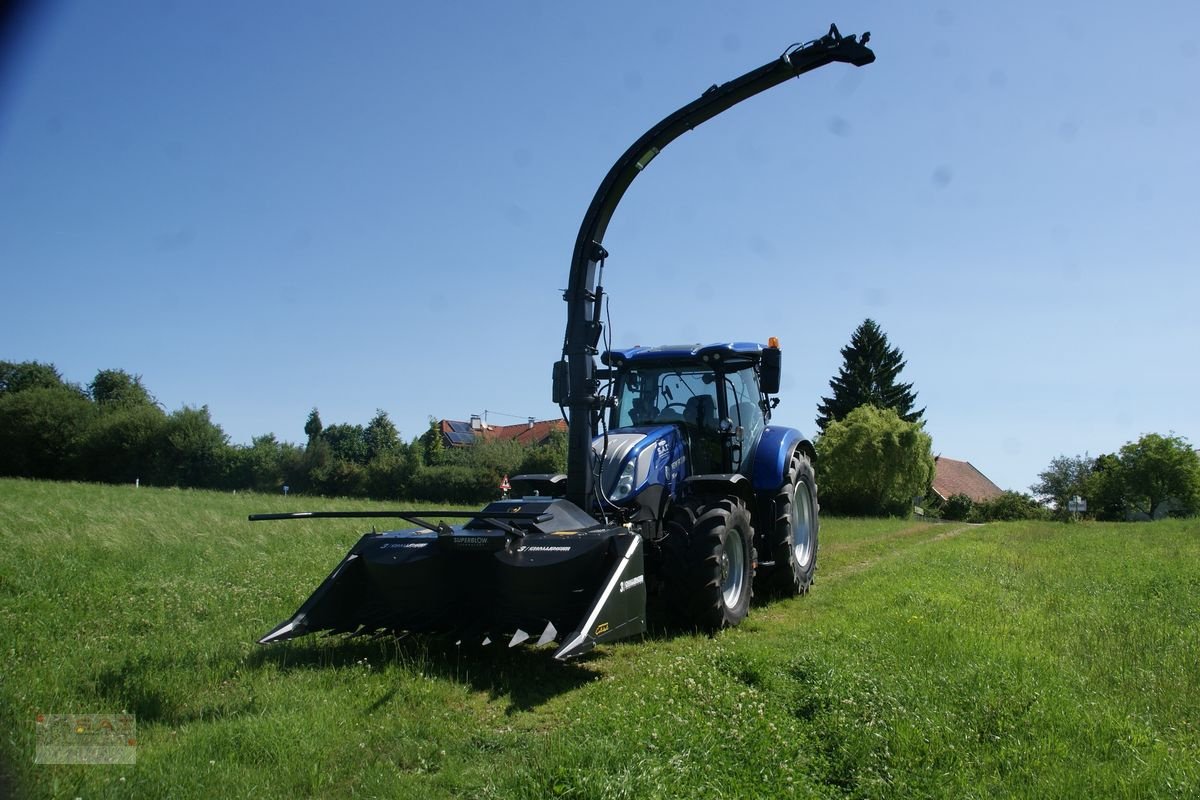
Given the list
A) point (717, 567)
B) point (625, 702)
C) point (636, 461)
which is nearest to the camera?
point (625, 702)

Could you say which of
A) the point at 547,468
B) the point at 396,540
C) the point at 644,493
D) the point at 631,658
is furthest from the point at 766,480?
the point at 547,468

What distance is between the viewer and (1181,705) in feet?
16.6

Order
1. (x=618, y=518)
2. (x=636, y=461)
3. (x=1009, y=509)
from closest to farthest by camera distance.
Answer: (x=618, y=518) → (x=636, y=461) → (x=1009, y=509)

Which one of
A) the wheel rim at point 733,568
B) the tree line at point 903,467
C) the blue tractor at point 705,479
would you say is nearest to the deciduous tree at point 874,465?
the tree line at point 903,467

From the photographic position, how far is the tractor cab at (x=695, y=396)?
350 inches

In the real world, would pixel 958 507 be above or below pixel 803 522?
below

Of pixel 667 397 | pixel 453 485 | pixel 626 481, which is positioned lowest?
A: pixel 453 485

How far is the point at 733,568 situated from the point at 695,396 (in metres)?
2.06

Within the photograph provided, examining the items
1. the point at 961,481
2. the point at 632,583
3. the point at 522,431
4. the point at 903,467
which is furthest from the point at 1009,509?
the point at 632,583

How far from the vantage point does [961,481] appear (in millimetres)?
68375

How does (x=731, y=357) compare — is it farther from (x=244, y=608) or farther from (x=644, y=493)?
(x=244, y=608)

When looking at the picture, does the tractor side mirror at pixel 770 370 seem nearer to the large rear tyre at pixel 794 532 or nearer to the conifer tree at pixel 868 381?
the large rear tyre at pixel 794 532

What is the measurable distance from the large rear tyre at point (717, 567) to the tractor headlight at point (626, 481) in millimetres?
600

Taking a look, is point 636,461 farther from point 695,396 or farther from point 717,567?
point 695,396
